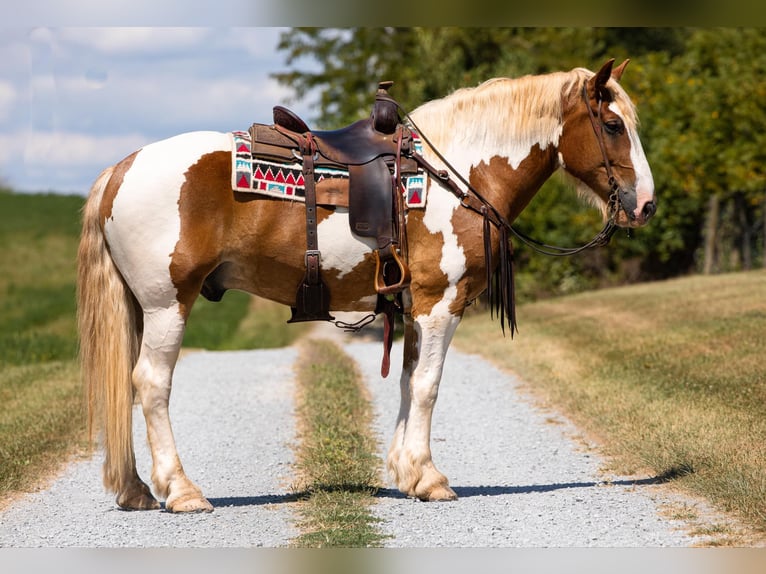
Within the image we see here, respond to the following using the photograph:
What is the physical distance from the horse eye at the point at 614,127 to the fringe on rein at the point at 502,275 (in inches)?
34.0

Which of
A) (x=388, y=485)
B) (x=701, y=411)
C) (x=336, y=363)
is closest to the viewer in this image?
(x=388, y=485)

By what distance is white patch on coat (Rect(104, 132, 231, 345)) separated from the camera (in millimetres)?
5359

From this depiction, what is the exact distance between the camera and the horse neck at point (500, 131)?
5902 mm

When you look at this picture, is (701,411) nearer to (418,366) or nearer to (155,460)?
(418,366)

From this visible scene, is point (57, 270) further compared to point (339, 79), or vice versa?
point (57, 270)

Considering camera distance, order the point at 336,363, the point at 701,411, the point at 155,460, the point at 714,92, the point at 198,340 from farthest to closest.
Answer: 1. the point at 714,92
2. the point at 198,340
3. the point at 336,363
4. the point at 701,411
5. the point at 155,460

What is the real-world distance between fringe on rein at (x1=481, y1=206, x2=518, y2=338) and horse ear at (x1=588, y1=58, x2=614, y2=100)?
965 millimetres

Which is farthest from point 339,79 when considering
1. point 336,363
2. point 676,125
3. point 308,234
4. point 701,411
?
point 308,234

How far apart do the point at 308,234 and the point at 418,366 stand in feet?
3.42

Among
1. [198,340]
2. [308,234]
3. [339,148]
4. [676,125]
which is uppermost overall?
[676,125]

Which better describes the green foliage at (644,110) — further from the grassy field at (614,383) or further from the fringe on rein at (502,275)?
the fringe on rein at (502,275)

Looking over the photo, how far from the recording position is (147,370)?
5.48 m

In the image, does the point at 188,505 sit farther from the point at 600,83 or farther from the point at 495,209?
the point at 600,83

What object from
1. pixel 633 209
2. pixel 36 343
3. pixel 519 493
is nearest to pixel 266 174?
pixel 633 209
